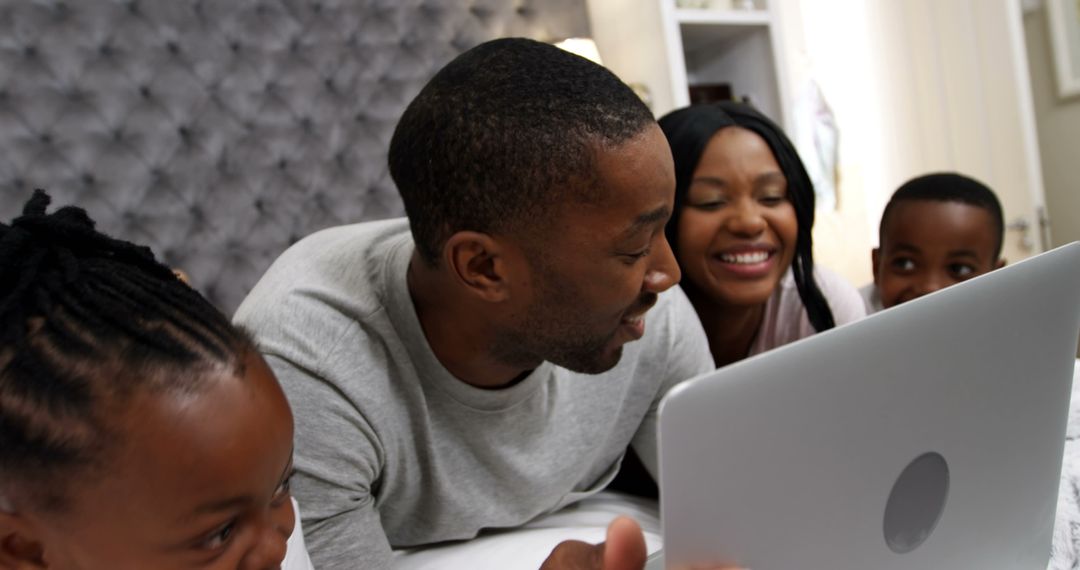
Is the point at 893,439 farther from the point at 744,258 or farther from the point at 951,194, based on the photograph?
the point at 951,194

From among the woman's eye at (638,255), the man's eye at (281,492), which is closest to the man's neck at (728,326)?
the woman's eye at (638,255)

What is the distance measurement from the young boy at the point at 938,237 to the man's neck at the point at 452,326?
960 mm

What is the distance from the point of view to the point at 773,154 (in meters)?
1.47

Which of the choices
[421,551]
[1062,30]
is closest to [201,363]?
[421,551]

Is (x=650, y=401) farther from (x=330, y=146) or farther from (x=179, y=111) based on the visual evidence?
(x=179, y=111)

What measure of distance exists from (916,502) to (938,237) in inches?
44.7

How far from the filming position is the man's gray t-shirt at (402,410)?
3.12 ft

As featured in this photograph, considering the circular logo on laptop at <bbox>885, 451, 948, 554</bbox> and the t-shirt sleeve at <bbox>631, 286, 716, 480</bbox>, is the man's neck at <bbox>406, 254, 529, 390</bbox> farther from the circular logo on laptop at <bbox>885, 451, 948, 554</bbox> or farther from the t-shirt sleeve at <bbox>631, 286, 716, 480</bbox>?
the circular logo on laptop at <bbox>885, 451, 948, 554</bbox>

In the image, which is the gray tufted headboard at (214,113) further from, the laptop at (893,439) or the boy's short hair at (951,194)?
the laptop at (893,439)

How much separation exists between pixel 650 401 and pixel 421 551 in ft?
1.38

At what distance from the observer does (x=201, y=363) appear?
644 millimetres

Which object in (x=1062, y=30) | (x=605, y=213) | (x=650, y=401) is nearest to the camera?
(x=605, y=213)

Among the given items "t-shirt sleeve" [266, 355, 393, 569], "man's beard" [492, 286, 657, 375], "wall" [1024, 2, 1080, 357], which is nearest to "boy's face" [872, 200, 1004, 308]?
"man's beard" [492, 286, 657, 375]

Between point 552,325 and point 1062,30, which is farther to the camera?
point 1062,30
